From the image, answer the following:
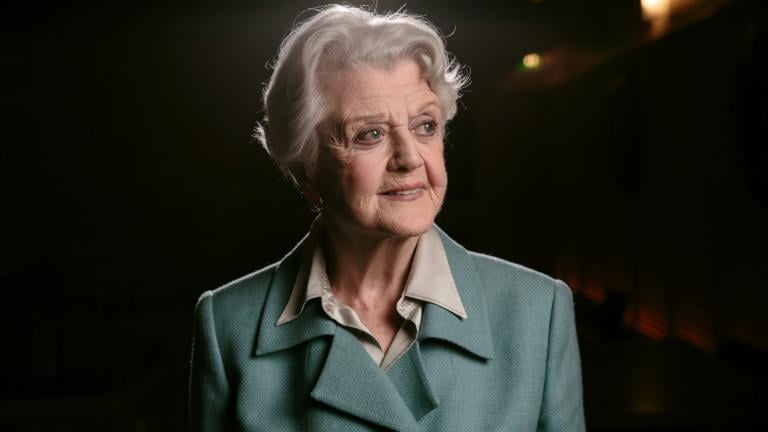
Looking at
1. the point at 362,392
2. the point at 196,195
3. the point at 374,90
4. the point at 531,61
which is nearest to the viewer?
the point at 374,90

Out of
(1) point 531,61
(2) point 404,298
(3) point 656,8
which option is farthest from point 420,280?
(3) point 656,8

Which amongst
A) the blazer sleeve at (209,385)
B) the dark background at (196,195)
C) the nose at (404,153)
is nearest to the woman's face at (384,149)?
the nose at (404,153)

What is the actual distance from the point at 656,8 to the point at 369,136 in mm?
3444

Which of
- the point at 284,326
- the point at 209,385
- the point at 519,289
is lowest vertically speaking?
the point at 209,385

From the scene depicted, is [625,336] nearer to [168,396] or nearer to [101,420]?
[168,396]

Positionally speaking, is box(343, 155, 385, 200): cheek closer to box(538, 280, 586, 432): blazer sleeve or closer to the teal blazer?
the teal blazer

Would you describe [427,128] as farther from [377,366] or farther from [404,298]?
[377,366]

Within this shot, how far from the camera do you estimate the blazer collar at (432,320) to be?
1266 mm

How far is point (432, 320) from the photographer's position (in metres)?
1.26

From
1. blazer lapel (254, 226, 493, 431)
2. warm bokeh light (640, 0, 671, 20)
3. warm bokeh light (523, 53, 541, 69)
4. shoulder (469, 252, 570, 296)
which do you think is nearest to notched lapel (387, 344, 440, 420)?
blazer lapel (254, 226, 493, 431)

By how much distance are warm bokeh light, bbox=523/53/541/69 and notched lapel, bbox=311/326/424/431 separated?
1686 mm

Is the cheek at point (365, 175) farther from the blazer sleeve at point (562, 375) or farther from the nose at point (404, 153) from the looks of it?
the blazer sleeve at point (562, 375)

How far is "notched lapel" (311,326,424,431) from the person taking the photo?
123 centimetres

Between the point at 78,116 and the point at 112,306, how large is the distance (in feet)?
2.46
